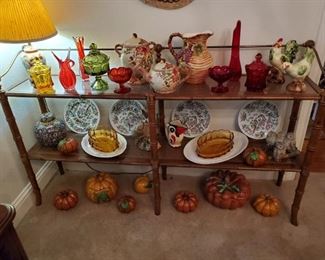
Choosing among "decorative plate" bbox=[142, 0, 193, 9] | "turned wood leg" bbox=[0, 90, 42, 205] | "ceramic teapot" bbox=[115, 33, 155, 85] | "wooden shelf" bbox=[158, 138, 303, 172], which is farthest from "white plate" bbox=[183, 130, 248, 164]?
"turned wood leg" bbox=[0, 90, 42, 205]

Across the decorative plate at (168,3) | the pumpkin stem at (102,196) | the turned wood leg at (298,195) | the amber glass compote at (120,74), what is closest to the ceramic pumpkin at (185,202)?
the pumpkin stem at (102,196)

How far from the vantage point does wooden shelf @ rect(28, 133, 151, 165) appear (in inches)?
61.9

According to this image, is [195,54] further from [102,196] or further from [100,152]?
[102,196]

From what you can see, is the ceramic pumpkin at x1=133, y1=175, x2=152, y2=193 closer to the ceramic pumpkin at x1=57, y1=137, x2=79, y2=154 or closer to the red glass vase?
the ceramic pumpkin at x1=57, y1=137, x2=79, y2=154

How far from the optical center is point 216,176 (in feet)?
5.91

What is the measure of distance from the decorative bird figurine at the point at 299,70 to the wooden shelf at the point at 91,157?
0.82m

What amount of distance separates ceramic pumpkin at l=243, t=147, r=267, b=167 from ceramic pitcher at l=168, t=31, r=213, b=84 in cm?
47

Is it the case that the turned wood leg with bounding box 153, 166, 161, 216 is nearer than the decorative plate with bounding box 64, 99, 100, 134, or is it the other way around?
the turned wood leg with bounding box 153, 166, 161, 216

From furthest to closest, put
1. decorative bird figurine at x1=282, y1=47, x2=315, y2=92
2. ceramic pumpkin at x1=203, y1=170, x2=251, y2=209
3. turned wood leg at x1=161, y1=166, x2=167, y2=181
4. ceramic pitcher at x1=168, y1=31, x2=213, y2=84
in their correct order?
turned wood leg at x1=161, y1=166, x2=167, y2=181
ceramic pumpkin at x1=203, y1=170, x2=251, y2=209
ceramic pitcher at x1=168, y1=31, x2=213, y2=84
decorative bird figurine at x1=282, y1=47, x2=315, y2=92

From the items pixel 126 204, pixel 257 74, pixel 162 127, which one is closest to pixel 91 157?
pixel 126 204

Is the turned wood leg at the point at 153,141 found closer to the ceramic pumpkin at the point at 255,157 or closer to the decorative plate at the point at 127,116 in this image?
the decorative plate at the point at 127,116

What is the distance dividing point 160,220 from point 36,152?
85 cm

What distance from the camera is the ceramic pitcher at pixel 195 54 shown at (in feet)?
4.45

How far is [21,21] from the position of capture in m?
1.29
